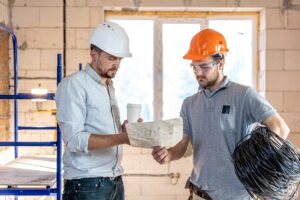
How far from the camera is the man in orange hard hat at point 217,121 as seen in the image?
1876mm

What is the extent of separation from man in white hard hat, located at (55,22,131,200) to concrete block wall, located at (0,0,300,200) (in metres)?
2.25

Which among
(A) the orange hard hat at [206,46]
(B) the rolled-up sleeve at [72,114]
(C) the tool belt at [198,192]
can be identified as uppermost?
(A) the orange hard hat at [206,46]

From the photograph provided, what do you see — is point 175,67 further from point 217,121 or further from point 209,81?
point 217,121

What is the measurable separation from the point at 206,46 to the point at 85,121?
0.70m

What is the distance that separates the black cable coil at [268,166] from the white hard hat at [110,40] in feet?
2.35

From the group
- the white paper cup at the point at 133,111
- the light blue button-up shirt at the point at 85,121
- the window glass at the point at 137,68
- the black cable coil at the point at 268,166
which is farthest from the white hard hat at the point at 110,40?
the window glass at the point at 137,68

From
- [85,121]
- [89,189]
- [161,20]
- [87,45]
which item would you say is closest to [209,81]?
[85,121]

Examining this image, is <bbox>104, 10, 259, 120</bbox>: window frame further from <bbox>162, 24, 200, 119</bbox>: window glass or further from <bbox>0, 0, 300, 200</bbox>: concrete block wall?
<bbox>0, 0, 300, 200</bbox>: concrete block wall

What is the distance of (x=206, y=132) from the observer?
1963mm

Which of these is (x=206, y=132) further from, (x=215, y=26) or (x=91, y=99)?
(x=215, y=26)

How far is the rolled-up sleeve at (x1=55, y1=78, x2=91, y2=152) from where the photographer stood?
1.79 m

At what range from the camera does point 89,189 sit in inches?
74.0

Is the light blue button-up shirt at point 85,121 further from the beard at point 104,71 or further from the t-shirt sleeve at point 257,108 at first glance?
the t-shirt sleeve at point 257,108

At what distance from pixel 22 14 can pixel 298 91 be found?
9.53 feet
